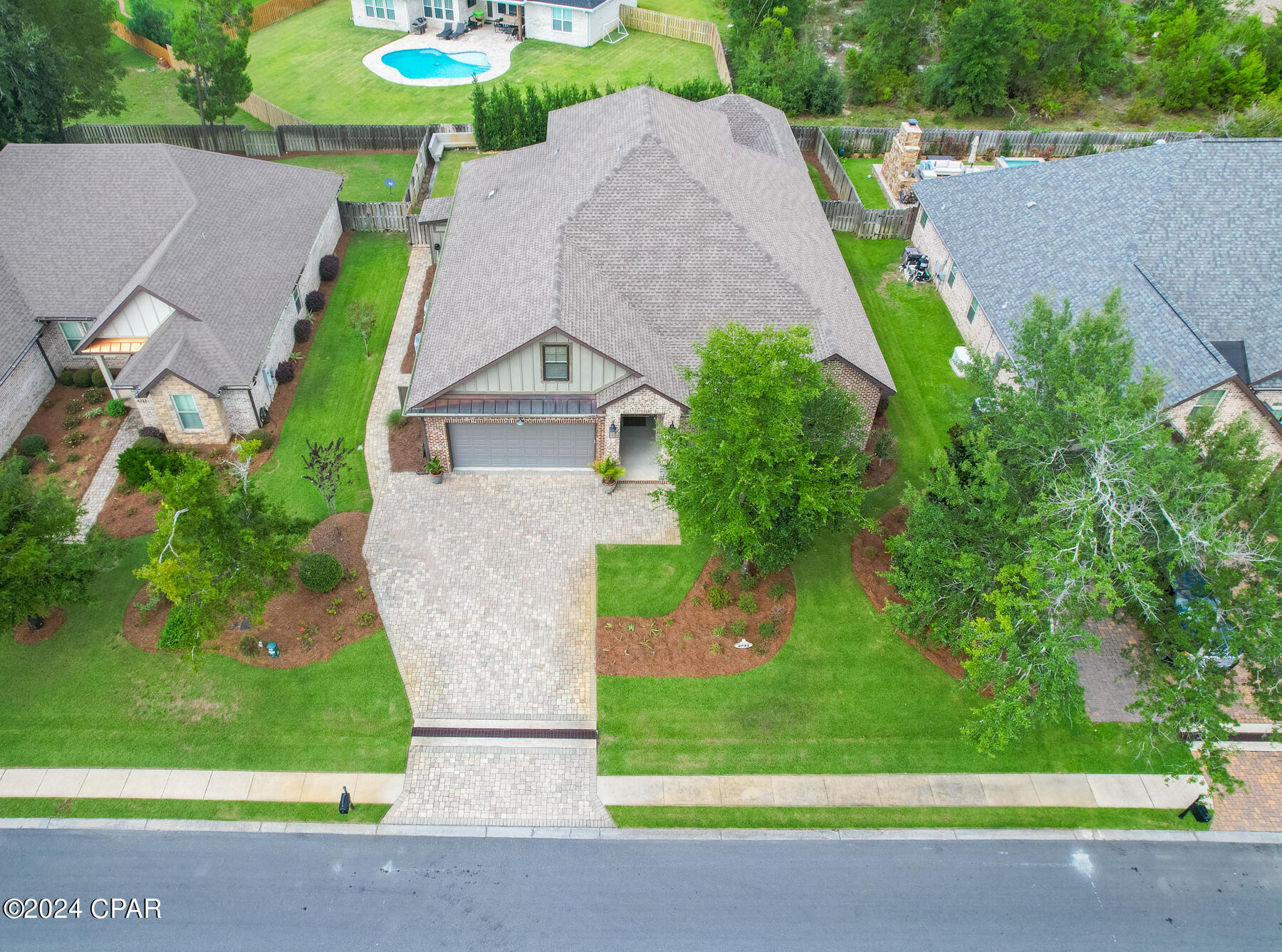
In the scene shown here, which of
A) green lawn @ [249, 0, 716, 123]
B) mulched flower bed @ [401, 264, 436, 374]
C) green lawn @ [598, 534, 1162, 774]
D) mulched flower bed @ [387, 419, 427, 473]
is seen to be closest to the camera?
green lawn @ [598, 534, 1162, 774]

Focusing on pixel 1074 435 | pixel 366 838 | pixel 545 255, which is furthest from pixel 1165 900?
pixel 545 255

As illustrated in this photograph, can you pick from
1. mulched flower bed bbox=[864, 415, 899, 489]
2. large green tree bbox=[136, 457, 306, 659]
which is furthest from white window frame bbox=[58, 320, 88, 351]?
mulched flower bed bbox=[864, 415, 899, 489]

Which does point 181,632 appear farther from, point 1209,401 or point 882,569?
point 1209,401

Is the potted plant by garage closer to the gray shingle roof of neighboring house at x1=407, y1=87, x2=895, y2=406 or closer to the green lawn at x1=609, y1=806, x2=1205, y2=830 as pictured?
the gray shingle roof of neighboring house at x1=407, y1=87, x2=895, y2=406

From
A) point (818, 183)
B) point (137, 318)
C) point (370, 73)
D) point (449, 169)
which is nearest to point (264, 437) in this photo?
point (137, 318)

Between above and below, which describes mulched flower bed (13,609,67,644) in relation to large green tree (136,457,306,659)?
below

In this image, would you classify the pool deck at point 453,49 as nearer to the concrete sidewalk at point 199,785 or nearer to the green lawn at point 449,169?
the green lawn at point 449,169
